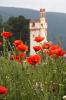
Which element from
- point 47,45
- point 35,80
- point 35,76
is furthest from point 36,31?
point 35,80

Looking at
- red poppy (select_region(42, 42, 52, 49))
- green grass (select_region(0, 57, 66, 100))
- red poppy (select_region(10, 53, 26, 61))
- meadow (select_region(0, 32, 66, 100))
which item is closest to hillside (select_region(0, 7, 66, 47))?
red poppy (select_region(42, 42, 52, 49))

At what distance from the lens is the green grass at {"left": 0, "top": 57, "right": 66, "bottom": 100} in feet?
11.0

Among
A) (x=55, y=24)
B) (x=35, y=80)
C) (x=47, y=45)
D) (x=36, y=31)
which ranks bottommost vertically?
(x=55, y=24)

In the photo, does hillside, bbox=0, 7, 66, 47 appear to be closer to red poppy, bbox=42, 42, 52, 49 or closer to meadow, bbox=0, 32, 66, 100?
red poppy, bbox=42, 42, 52, 49

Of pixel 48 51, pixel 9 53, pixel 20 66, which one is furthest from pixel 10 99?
pixel 9 53

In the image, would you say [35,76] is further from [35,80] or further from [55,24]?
[55,24]

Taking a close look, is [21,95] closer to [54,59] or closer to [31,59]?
[31,59]

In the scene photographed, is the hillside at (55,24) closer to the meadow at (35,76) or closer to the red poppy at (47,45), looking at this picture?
the red poppy at (47,45)

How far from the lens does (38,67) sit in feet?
13.8

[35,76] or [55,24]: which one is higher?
[35,76]

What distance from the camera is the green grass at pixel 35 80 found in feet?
11.0

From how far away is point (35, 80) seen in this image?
12.1 ft

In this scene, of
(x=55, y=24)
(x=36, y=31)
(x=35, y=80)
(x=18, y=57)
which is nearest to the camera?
(x=35, y=80)

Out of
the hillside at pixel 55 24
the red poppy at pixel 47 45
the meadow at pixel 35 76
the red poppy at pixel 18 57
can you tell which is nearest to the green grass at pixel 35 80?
the meadow at pixel 35 76
